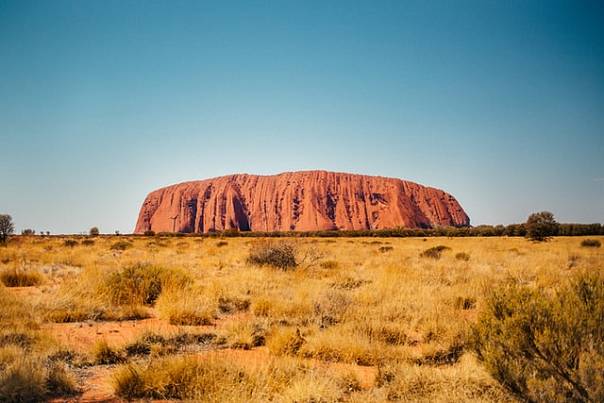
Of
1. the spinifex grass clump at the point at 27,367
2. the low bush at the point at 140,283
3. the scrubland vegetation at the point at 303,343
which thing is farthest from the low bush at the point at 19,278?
the spinifex grass clump at the point at 27,367

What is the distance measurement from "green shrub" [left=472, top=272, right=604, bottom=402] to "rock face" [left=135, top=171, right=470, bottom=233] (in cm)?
13048

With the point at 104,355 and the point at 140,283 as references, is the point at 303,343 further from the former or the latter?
the point at 140,283

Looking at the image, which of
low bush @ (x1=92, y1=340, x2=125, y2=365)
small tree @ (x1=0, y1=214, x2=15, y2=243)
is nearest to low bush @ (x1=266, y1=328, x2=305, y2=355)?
low bush @ (x1=92, y1=340, x2=125, y2=365)

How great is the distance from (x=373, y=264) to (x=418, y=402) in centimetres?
1340

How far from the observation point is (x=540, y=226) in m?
39.9

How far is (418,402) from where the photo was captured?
3.58m

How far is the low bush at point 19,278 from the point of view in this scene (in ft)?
34.0

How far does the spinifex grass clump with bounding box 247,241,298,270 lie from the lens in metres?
14.3

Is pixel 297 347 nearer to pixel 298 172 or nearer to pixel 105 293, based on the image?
pixel 105 293

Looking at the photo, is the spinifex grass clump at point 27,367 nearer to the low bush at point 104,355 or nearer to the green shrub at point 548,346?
the low bush at point 104,355

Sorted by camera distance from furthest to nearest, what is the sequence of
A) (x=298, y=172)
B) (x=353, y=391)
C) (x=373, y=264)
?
1. (x=298, y=172)
2. (x=373, y=264)
3. (x=353, y=391)

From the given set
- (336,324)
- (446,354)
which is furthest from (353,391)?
(336,324)

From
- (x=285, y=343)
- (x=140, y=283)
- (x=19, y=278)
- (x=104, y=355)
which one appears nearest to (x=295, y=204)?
(x=19, y=278)

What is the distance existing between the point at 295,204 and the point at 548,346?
145877mm
